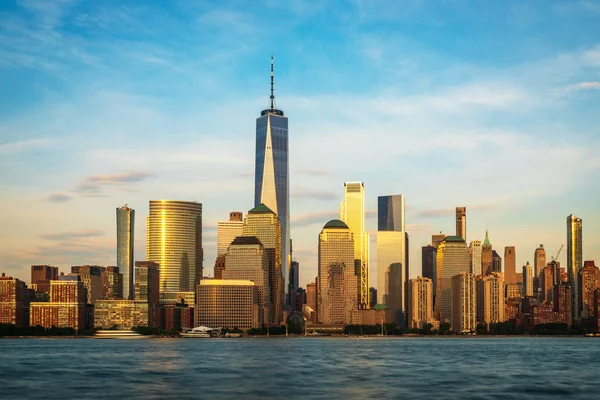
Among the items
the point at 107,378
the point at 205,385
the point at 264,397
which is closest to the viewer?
the point at 264,397

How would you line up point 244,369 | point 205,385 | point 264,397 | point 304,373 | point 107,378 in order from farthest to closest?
point 244,369, point 304,373, point 107,378, point 205,385, point 264,397

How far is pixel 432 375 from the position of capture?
12706 centimetres

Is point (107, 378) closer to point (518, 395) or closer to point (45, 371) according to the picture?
point (45, 371)

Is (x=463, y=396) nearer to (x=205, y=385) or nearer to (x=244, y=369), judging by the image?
(x=205, y=385)

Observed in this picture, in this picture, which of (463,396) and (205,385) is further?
(205,385)

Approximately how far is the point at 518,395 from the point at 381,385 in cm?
1754

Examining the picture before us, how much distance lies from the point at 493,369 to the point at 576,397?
4283 cm

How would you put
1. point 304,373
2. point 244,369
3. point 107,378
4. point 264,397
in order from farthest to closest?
1. point 244,369
2. point 304,373
3. point 107,378
4. point 264,397

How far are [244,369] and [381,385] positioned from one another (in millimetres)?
34608

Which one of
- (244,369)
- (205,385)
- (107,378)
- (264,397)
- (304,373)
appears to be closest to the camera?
(264,397)

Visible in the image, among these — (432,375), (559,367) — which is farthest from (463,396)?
(559,367)

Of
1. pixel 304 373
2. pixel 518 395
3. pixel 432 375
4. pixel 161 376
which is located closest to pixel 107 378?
pixel 161 376

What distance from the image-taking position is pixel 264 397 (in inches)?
3765

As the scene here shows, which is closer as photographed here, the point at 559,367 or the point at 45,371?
the point at 45,371
